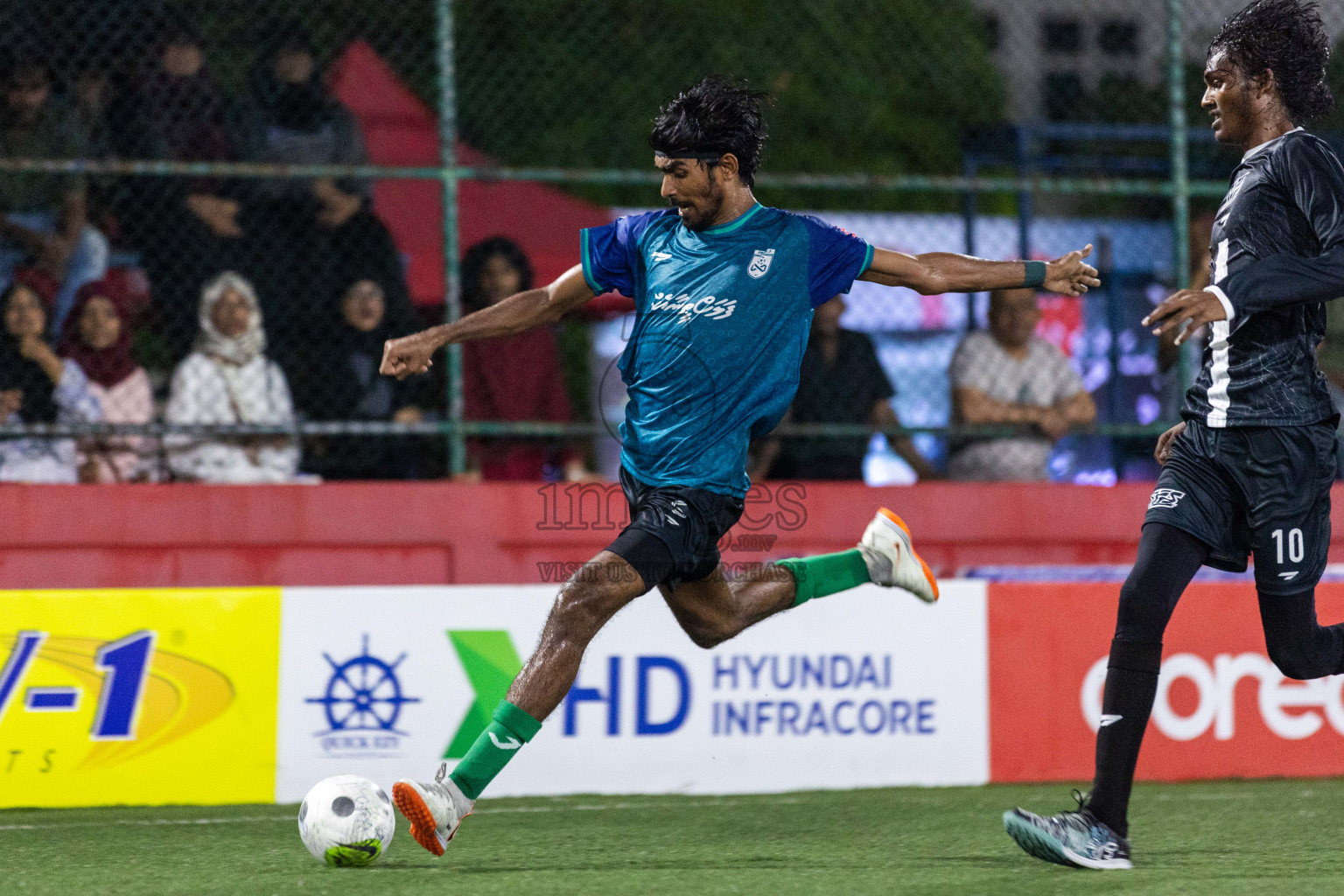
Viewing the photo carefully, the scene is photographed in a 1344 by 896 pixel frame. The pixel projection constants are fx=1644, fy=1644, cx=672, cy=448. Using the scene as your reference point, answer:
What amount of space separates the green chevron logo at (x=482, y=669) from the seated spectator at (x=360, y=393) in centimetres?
159

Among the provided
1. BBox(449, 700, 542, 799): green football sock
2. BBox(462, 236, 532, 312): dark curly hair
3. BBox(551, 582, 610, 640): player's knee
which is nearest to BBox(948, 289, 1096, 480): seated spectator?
BBox(462, 236, 532, 312): dark curly hair

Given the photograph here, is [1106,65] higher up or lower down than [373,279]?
higher up

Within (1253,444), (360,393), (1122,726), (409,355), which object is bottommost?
(1122,726)

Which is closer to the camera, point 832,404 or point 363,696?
point 363,696

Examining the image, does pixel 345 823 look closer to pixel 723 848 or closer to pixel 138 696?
pixel 723 848

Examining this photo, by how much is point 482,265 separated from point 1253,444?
4.54 metres

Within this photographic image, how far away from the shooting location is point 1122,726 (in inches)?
169

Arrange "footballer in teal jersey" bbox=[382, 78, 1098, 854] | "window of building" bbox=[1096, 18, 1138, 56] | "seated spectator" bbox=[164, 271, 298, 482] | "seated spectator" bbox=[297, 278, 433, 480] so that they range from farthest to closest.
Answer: "window of building" bbox=[1096, 18, 1138, 56], "seated spectator" bbox=[297, 278, 433, 480], "seated spectator" bbox=[164, 271, 298, 482], "footballer in teal jersey" bbox=[382, 78, 1098, 854]

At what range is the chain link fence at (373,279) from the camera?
7582 mm

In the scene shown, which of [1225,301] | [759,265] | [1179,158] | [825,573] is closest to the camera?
[1225,301]

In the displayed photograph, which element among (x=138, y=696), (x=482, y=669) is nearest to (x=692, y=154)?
(x=482, y=669)

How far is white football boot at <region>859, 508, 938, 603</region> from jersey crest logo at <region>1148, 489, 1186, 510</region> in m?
1.38

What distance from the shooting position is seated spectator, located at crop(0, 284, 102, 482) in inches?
289

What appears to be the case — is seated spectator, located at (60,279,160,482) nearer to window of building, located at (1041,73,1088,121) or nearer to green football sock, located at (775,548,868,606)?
green football sock, located at (775,548,868,606)
